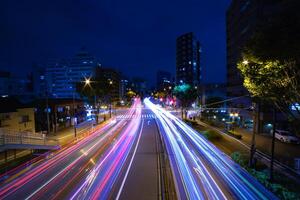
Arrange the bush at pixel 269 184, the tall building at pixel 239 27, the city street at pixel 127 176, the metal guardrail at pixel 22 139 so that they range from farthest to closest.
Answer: the tall building at pixel 239 27
the metal guardrail at pixel 22 139
the city street at pixel 127 176
the bush at pixel 269 184

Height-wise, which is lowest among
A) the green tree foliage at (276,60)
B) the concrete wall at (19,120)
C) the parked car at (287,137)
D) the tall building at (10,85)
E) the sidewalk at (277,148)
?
the sidewalk at (277,148)

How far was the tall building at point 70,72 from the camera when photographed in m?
143

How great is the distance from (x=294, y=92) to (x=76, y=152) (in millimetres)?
22501

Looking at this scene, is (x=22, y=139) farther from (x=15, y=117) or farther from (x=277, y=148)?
(x=277, y=148)

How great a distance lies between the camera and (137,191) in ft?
53.9

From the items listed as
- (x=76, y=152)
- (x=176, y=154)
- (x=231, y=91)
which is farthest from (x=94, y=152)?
(x=231, y=91)

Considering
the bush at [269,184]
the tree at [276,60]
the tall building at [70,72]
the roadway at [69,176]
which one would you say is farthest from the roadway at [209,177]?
the tall building at [70,72]

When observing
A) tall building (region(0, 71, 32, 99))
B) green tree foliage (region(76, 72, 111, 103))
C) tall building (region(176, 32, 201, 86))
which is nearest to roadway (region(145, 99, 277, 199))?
green tree foliage (region(76, 72, 111, 103))

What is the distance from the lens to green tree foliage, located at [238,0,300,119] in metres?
12.3

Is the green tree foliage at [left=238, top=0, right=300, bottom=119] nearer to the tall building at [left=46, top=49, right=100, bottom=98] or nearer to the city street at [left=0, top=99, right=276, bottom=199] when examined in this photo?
the city street at [left=0, top=99, right=276, bottom=199]

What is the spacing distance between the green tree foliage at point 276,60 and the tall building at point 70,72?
430ft

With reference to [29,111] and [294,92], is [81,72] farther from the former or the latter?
[294,92]

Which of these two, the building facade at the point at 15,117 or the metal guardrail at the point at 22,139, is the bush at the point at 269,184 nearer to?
the metal guardrail at the point at 22,139

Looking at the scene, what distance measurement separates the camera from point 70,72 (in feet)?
476
